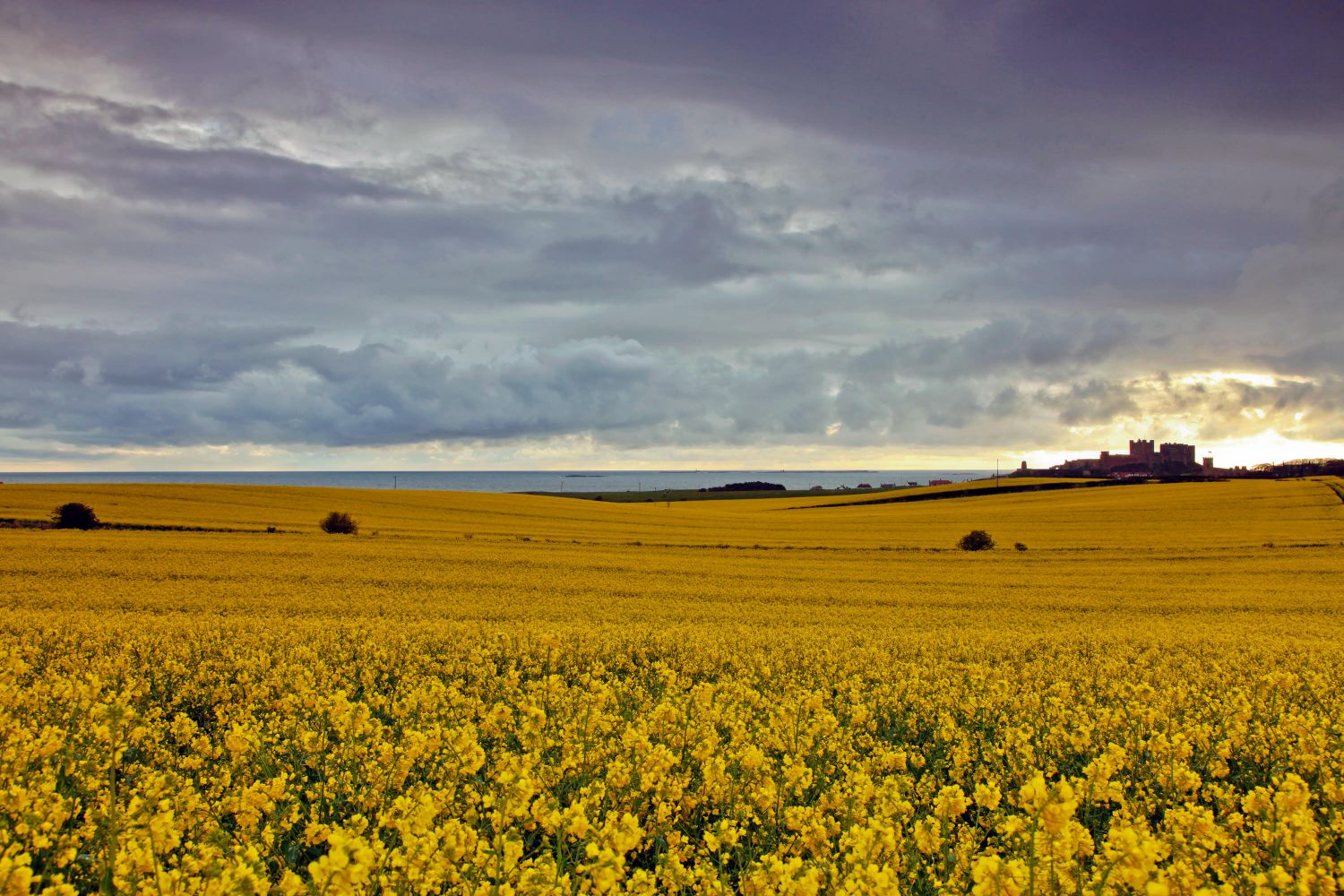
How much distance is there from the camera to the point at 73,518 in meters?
34.3

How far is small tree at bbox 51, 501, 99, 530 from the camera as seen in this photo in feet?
112

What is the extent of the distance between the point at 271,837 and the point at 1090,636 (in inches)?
556

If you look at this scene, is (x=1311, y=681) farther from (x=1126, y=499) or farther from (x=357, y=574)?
(x=1126, y=499)

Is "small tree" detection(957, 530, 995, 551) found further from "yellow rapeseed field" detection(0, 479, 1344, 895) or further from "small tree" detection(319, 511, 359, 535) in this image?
"small tree" detection(319, 511, 359, 535)

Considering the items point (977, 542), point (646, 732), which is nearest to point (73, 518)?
point (646, 732)

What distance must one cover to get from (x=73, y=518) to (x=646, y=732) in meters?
38.9

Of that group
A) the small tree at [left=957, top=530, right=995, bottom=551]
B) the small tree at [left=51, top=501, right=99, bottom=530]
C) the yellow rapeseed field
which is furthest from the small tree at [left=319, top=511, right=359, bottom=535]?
the small tree at [left=957, top=530, right=995, bottom=551]

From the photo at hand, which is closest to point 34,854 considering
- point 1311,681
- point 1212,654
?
point 1311,681

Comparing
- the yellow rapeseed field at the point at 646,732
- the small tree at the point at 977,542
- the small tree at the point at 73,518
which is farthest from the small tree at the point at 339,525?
the small tree at the point at 977,542

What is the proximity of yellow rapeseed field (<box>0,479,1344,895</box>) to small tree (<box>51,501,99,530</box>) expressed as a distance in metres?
10.8

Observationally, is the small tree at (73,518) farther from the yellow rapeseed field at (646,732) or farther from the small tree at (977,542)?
the small tree at (977,542)

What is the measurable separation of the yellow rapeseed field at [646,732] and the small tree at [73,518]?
10.8 meters

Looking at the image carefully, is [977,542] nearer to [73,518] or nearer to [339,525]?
[339,525]

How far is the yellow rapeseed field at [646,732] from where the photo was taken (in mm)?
3207
